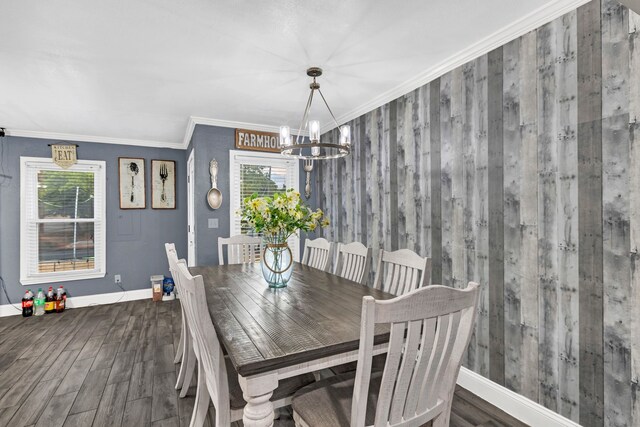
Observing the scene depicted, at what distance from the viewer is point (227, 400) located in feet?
4.55

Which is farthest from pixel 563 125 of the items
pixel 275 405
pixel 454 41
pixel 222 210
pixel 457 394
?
pixel 222 210

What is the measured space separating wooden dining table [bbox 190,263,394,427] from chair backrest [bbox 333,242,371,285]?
24 centimetres

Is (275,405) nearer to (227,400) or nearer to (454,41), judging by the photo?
(227,400)

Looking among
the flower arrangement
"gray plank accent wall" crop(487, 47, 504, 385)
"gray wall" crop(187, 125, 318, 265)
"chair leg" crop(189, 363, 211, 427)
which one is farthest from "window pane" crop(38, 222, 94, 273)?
"gray plank accent wall" crop(487, 47, 504, 385)

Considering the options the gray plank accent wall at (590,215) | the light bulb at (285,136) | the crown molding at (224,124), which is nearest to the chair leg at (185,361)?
the light bulb at (285,136)

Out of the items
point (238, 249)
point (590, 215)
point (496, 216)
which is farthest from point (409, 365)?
point (238, 249)

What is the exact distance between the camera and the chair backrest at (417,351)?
97 cm

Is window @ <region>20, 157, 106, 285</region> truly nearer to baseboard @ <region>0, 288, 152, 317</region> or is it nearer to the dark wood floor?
baseboard @ <region>0, 288, 152, 317</region>

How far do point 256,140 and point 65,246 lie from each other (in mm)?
3230

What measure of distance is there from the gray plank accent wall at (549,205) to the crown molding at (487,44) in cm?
4

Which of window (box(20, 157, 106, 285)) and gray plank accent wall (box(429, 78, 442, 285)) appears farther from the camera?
window (box(20, 157, 106, 285))

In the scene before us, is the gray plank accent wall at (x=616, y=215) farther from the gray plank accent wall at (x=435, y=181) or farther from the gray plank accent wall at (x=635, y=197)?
the gray plank accent wall at (x=435, y=181)

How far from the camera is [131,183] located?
16.2 ft

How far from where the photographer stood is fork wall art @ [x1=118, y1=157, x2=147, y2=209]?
4.88 m
